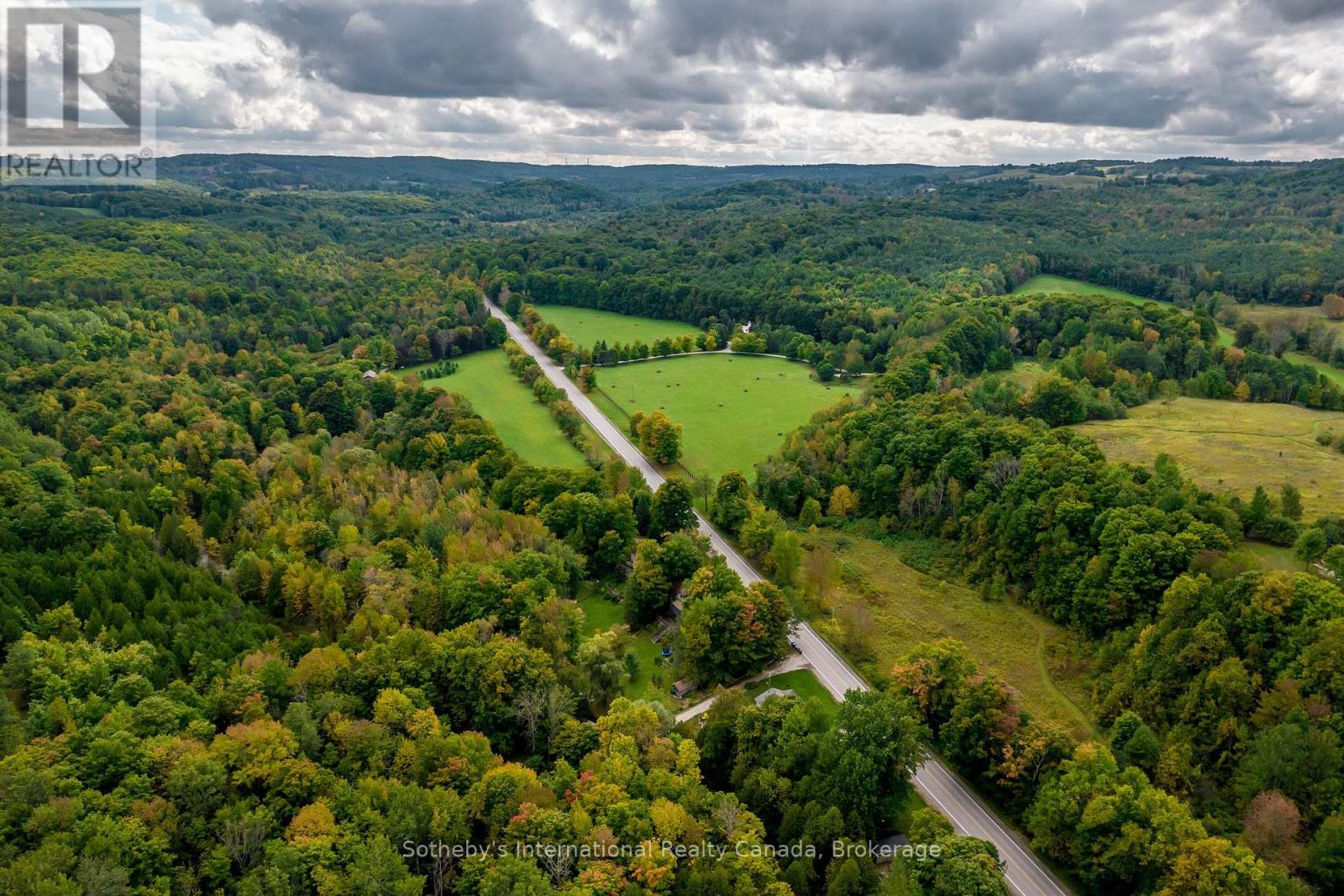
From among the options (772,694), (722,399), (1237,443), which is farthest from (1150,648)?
(722,399)

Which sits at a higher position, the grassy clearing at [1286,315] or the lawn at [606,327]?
the grassy clearing at [1286,315]

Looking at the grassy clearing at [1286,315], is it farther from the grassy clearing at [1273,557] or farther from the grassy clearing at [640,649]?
the grassy clearing at [640,649]

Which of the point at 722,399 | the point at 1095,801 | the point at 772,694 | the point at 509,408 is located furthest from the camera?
the point at 722,399

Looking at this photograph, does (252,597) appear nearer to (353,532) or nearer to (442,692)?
(353,532)

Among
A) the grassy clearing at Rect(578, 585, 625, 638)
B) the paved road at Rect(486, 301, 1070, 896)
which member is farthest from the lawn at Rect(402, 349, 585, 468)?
the grassy clearing at Rect(578, 585, 625, 638)

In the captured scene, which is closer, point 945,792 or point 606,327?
point 945,792

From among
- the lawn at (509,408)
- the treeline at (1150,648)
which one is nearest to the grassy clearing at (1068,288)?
the treeline at (1150,648)

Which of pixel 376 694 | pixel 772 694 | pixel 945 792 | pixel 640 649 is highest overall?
pixel 772 694

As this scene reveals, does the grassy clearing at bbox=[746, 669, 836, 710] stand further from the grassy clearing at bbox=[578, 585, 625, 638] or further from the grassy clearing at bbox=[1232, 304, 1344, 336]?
the grassy clearing at bbox=[1232, 304, 1344, 336]

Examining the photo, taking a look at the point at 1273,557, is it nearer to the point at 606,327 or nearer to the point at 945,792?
the point at 945,792
